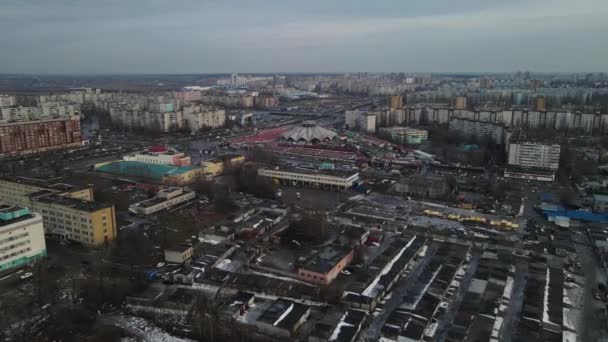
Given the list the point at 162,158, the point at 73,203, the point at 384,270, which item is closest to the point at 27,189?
the point at 73,203

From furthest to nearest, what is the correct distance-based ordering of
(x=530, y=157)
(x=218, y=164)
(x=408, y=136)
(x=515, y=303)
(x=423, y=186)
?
(x=408, y=136), (x=530, y=157), (x=218, y=164), (x=423, y=186), (x=515, y=303)

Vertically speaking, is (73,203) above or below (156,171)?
above

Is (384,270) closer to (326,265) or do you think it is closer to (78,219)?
(326,265)

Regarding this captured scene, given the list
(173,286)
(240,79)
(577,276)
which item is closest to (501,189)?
(577,276)

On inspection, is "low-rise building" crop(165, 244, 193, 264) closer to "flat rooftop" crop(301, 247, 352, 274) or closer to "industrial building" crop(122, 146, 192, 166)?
"flat rooftop" crop(301, 247, 352, 274)

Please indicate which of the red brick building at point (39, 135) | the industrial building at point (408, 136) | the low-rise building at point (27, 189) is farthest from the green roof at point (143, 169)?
the industrial building at point (408, 136)

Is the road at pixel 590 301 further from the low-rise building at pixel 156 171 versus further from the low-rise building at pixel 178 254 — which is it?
the low-rise building at pixel 156 171
